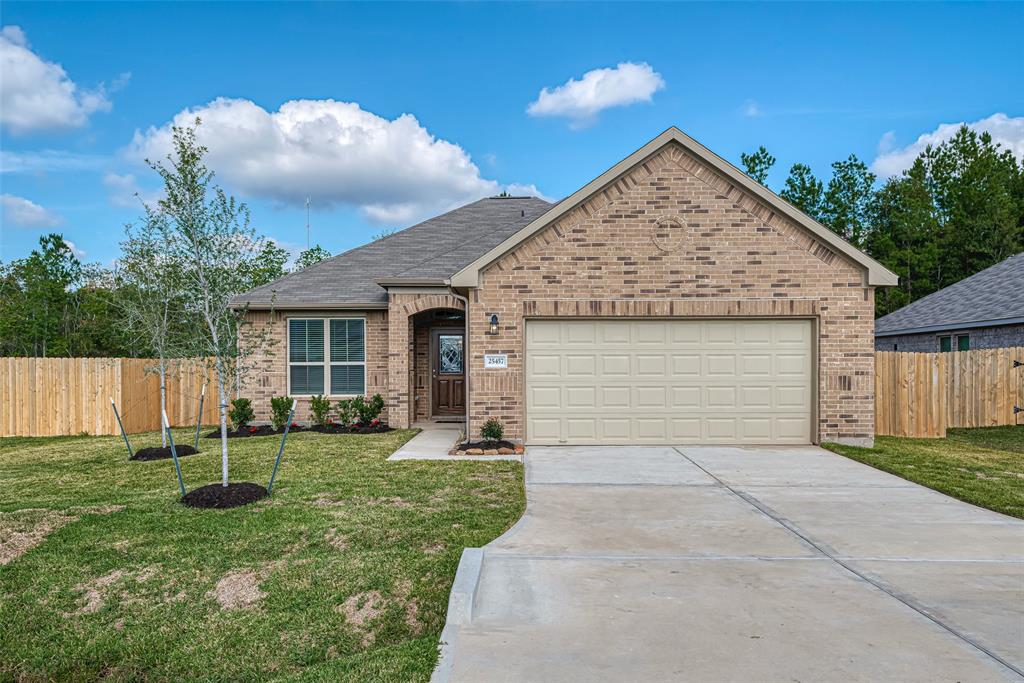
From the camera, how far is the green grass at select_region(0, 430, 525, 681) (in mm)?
4141

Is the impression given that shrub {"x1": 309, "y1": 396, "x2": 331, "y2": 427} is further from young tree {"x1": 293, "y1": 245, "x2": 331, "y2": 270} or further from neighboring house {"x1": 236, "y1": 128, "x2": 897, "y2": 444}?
young tree {"x1": 293, "y1": 245, "x2": 331, "y2": 270}

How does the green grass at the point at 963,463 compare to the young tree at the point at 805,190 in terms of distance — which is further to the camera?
the young tree at the point at 805,190

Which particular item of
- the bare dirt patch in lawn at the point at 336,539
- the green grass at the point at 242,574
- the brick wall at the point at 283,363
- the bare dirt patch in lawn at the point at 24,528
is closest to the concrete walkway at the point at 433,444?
the green grass at the point at 242,574

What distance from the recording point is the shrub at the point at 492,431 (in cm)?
1105

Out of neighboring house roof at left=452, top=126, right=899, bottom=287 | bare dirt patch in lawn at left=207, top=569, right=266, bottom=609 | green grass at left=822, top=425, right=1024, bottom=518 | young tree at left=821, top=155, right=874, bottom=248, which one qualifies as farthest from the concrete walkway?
young tree at left=821, top=155, right=874, bottom=248

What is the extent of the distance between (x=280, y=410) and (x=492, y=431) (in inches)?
235

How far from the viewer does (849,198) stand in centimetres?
3950

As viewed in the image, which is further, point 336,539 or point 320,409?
point 320,409

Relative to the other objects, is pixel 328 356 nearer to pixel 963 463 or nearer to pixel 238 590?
pixel 238 590

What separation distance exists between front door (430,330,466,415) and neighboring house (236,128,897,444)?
4557mm

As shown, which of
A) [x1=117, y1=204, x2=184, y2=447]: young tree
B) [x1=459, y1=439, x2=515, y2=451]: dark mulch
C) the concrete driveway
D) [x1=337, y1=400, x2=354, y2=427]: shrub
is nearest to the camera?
the concrete driveway

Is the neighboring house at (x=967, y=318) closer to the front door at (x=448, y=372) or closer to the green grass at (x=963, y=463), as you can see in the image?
the green grass at (x=963, y=463)

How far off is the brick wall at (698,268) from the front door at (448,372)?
5060 mm

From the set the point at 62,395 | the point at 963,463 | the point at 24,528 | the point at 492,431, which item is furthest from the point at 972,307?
the point at 62,395
